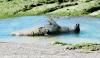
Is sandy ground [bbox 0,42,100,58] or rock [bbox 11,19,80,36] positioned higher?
sandy ground [bbox 0,42,100,58]

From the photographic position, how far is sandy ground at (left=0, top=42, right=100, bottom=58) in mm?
22312

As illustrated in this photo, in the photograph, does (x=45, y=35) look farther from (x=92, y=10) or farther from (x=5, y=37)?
(x=92, y=10)

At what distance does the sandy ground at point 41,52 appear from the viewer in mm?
22312

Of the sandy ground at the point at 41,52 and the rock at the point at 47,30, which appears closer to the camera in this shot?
the sandy ground at the point at 41,52

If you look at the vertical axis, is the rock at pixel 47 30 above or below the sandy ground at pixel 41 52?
below

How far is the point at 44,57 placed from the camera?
71.9ft

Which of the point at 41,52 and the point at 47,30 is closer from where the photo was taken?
the point at 41,52

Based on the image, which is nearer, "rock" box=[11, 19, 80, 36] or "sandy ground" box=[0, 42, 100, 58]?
"sandy ground" box=[0, 42, 100, 58]

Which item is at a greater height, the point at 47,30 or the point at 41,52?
the point at 41,52

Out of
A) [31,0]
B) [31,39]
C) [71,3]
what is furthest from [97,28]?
[31,0]

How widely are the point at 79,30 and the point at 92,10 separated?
50.4 ft

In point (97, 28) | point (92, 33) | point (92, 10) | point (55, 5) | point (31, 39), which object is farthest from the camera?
point (55, 5)

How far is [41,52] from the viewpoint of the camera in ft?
77.3

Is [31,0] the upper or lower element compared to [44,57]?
lower
